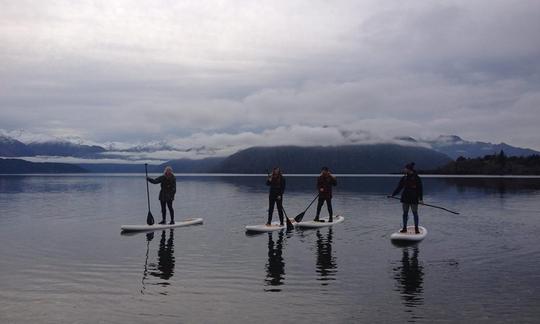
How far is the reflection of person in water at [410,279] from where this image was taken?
11.7 meters

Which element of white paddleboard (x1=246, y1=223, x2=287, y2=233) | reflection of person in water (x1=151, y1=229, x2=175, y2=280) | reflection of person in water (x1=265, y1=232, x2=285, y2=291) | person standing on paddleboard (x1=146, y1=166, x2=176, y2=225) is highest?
person standing on paddleboard (x1=146, y1=166, x2=176, y2=225)

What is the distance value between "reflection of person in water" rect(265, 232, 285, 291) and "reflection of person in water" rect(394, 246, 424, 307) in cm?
319

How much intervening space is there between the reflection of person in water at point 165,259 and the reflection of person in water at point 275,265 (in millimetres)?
2850

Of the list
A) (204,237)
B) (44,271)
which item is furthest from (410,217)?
(44,271)

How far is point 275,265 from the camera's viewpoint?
1580 centimetres

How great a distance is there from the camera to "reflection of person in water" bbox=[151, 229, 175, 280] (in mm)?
14577

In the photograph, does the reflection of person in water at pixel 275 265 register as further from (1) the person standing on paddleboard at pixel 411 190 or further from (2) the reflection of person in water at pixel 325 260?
(1) the person standing on paddleboard at pixel 411 190

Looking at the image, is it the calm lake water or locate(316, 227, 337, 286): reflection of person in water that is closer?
the calm lake water

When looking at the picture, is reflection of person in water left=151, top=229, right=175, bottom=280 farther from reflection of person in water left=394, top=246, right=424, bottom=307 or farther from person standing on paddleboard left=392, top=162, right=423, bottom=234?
person standing on paddleboard left=392, top=162, right=423, bottom=234

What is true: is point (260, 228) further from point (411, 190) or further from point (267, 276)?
point (267, 276)

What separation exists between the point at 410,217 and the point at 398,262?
15247mm

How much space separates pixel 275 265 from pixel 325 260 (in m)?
1.82

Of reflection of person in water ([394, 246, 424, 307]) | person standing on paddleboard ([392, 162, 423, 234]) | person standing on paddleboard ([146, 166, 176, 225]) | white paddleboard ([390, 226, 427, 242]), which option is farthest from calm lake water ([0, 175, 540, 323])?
person standing on paddleboard ([146, 166, 176, 225])

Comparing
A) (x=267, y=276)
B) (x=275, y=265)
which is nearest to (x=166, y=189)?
(x=275, y=265)
